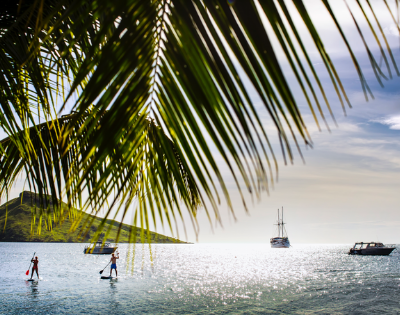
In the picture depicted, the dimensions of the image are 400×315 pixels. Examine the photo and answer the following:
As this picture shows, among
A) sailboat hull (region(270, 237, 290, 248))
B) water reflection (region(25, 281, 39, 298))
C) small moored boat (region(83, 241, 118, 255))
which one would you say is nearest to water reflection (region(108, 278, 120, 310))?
small moored boat (region(83, 241, 118, 255))

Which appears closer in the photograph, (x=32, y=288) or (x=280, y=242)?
(x=32, y=288)

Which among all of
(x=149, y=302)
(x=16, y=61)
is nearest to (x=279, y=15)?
(x=16, y=61)

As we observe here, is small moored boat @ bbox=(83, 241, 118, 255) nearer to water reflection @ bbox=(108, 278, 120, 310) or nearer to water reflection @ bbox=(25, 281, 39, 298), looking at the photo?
water reflection @ bbox=(108, 278, 120, 310)

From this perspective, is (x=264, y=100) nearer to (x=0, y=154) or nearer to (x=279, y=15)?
(x=279, y=15)

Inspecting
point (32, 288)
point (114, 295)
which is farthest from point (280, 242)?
point (32, 288)

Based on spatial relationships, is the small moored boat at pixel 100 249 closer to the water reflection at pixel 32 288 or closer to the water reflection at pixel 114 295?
the water reflection at pixel 114 295

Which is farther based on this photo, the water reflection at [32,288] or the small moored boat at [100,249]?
the water reflection at [32,288]

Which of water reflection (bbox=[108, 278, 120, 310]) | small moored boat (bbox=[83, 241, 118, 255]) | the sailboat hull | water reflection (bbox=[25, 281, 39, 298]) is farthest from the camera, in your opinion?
the sailboat hull

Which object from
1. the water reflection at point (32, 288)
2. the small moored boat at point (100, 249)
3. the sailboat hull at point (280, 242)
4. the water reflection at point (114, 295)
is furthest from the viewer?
the sailboat hull at point (280, 242)

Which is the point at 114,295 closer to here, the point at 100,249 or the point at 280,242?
the point at 100,249

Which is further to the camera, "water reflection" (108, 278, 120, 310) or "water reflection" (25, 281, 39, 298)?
"water reflection" (25, 281, 39, 298)

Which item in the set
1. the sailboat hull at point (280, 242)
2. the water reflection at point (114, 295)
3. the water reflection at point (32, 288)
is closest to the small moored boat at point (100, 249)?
the water reflection at point (114, 295)

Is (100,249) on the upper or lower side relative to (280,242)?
upper

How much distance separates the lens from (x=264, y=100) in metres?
0.63
